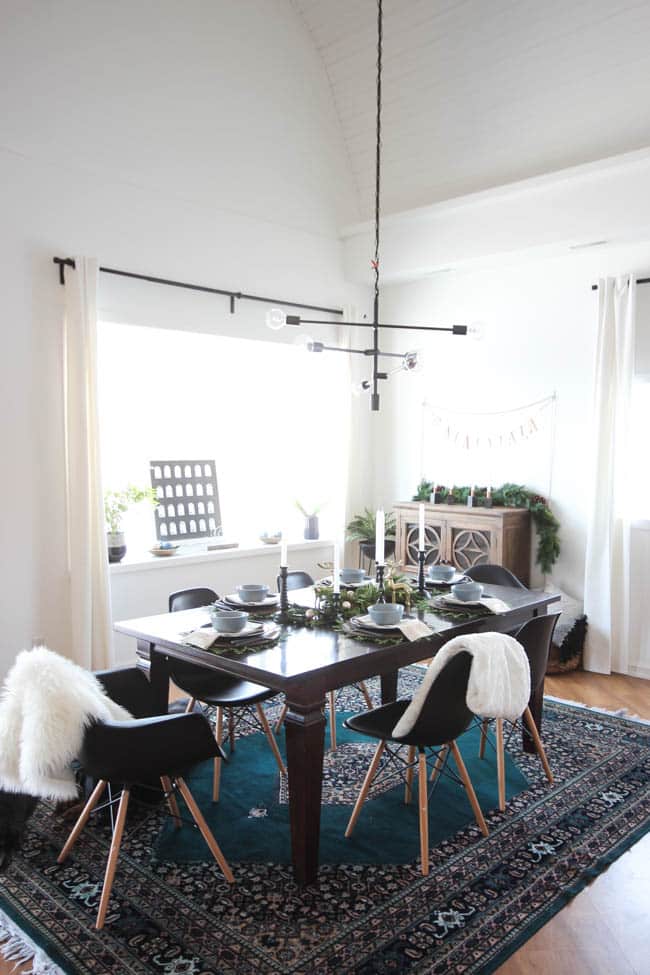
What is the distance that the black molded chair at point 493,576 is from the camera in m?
4.09

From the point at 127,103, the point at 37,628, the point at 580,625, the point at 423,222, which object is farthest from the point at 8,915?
the point at 423,222

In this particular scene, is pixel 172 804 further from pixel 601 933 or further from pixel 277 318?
pixel 277 318

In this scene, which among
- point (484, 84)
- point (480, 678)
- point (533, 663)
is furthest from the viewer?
point (484, 84)

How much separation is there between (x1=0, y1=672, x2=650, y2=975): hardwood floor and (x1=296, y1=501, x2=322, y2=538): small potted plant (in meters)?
3.61

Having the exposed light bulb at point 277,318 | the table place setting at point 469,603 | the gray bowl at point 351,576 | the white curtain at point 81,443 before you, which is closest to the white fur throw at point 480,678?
the table place setting at point 469,603

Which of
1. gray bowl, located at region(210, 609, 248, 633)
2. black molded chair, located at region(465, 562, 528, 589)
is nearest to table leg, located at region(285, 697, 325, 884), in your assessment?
gray bowl, located at region(210, 609, 248, 633)

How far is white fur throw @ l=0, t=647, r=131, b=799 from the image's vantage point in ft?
7.16

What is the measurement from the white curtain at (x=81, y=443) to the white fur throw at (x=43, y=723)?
6.24 feet

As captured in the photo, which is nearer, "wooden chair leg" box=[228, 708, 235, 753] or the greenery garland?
"wooden chair leg" box=[228, 708, 235, 753]

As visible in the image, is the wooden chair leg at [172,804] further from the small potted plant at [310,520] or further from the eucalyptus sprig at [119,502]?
the small potted plant at [310,520]

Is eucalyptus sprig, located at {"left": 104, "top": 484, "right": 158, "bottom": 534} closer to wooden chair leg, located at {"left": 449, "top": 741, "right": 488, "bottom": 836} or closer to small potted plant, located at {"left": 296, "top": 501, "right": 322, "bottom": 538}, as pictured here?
small potted plant, located at {"left": 296, "top": 501, "right": 322, "bottom": 538}

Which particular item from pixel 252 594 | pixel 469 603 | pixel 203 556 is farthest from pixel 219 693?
pixel 203 556

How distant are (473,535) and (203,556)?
6.09 feet

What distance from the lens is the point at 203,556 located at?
16.8ft
